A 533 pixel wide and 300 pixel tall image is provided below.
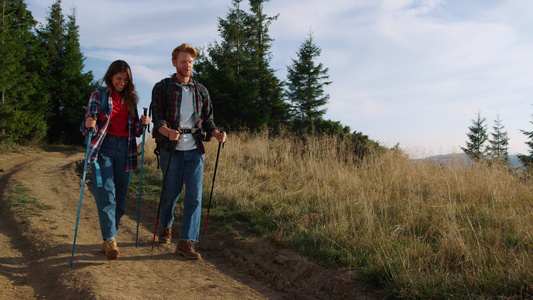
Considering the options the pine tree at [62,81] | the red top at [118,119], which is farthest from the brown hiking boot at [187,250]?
the pine tree at [62,81]

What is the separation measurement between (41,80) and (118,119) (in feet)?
79.9

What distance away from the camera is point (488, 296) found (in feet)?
9.43

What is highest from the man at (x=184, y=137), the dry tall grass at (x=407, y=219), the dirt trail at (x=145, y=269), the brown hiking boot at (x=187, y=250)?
the man at (x=184, y=137)

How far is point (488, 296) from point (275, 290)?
6.02 feet

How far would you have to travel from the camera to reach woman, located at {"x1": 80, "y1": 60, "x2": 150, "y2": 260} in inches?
152

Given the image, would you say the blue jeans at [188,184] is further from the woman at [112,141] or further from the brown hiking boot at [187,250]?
the woman at [112,141]

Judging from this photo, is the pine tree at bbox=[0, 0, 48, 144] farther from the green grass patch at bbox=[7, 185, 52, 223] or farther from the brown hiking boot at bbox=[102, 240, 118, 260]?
the brown hiking boot at bbox=[102, 240, 118, 260]

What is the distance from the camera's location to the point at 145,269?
3717 mm

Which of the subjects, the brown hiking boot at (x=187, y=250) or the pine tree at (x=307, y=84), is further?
the pine tree at (x=307, y=84)

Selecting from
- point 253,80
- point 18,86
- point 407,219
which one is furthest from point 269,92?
point 407,219

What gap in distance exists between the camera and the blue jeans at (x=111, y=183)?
Result: 387 cm

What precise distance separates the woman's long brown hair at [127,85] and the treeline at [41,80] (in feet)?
55.2

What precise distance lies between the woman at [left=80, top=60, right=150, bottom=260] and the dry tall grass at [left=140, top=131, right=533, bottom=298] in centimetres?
194

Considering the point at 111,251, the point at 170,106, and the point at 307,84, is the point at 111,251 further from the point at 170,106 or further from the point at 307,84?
the point at 307,84
